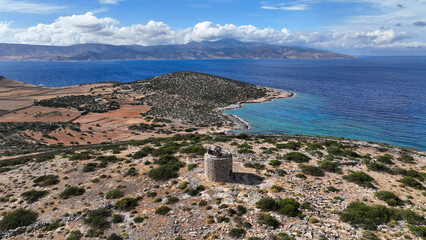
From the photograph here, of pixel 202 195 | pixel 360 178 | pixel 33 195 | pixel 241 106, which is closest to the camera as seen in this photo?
pixel 202 195

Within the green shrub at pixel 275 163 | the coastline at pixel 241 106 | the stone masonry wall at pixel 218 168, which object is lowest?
the coastline at pixel 241 106

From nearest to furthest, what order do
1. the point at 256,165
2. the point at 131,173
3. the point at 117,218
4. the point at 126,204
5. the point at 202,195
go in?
the point at 117,218
the point at 126,204
the point at 202,195
the point at 131,173
the point at 256,165

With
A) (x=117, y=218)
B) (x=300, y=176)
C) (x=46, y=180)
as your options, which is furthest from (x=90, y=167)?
(x=300, y=176)

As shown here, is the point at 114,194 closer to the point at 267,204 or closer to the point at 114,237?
the point at 114,237

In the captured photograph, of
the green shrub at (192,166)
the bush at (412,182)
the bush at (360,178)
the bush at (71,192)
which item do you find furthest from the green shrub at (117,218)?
the bush at (412,182)

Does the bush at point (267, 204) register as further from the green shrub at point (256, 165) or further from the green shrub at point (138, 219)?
the green shrub at point (138, 219)

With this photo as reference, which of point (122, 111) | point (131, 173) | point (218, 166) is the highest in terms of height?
point (218, 166)
